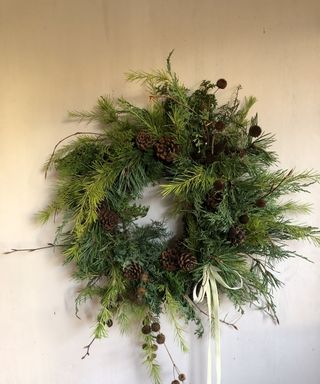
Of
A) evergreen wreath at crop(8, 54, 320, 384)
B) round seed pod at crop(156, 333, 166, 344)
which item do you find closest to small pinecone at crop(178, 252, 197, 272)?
evergreen wreath at crop(8, 54, 320, 384)

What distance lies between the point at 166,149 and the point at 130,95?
222 millimetres

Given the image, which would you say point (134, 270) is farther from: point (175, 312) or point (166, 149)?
point (166, 149)

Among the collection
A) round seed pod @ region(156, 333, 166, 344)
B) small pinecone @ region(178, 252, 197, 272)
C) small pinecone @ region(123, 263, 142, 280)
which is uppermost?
small pinecone @ region(178, 252, 197, 272)

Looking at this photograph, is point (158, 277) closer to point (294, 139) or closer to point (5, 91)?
point (294, 139)

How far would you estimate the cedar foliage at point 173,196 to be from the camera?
2.80ft

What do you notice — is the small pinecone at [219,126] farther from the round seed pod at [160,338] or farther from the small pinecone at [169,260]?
the round seed pod at [160,338]

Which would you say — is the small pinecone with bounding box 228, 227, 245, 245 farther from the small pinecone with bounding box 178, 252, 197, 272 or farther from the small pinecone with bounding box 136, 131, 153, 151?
the small pinecone with bounding box 136, 131, 153, 151

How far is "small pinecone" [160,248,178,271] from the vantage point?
Answer: 0.89 metres

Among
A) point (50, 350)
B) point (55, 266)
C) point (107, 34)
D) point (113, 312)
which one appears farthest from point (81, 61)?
point (50, 350)

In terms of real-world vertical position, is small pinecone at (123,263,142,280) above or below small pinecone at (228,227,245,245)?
below

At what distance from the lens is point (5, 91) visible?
0.97m

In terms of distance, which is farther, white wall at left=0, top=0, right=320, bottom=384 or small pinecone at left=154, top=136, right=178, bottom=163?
white wall at left=0, top=0, right=320, bottom=384

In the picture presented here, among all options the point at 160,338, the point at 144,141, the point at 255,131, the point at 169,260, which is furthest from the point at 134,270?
the point at 255,131

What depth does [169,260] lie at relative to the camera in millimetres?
889
